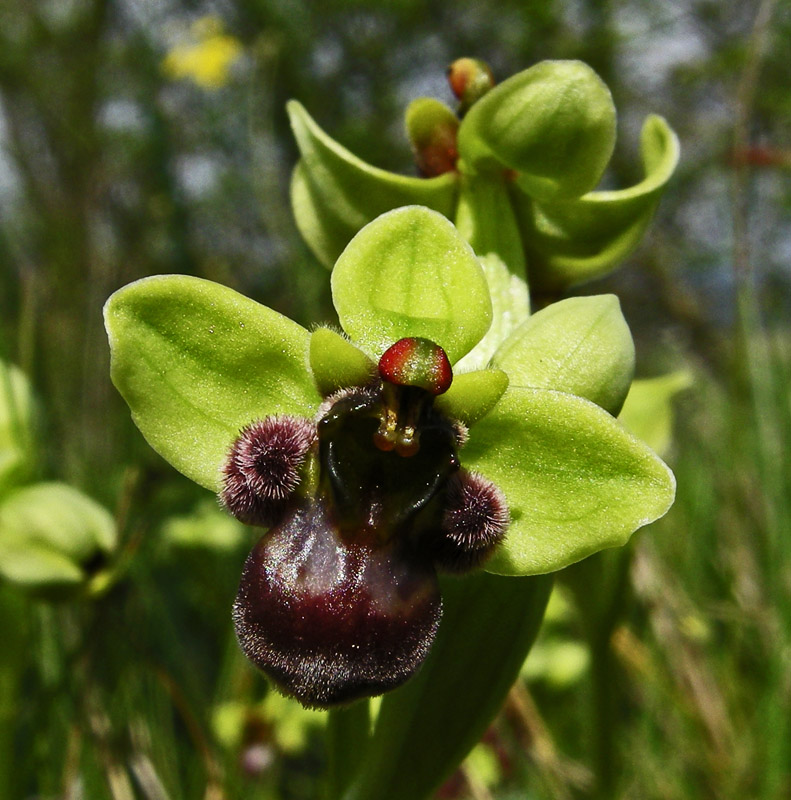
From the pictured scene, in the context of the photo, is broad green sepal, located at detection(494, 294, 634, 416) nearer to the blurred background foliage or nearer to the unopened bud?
the unopened bud

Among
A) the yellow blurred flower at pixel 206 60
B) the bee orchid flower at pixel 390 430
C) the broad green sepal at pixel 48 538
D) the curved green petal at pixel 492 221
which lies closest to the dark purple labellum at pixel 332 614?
the bee orchid flower at pixel 390 430

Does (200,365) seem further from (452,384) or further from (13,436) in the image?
(13,436)

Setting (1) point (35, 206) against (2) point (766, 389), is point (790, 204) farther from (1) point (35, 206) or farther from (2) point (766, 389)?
(1) point (35, 206)

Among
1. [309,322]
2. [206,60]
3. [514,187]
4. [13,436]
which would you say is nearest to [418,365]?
[514,187]

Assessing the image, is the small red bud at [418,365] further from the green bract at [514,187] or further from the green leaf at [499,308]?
the green bract at [514,187]

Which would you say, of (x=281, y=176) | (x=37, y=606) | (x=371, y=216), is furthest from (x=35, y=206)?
(x=371, y=216)

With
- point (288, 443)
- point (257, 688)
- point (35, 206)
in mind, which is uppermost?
point (288, 443)
